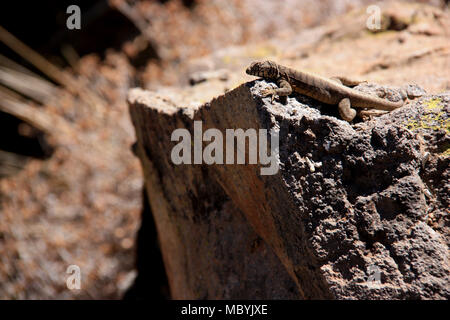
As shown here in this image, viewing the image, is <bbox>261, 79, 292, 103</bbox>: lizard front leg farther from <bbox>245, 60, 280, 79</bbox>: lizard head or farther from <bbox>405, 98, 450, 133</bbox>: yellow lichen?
<bbox>405, 98, 450, 133</bbox>: yellow lichen

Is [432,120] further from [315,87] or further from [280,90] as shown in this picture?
[280,90]

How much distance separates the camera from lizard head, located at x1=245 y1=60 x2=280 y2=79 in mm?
2867

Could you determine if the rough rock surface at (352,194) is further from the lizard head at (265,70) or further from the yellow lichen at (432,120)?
the lizard head at (265,70)

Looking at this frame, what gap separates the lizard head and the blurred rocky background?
98 cm

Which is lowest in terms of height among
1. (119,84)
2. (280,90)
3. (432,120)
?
(432,120)

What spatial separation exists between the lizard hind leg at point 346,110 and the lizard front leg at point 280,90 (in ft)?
1.18

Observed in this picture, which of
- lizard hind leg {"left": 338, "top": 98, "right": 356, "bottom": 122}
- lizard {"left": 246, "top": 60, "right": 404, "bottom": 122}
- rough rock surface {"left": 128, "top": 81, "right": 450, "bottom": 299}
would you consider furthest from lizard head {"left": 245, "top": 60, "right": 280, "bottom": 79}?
lizard hind leg {"left": 338, "top": 98, "right": 356, "bottom": 122}

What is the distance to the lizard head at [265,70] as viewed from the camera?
2.87 meters

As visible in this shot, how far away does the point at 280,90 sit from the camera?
2643 mm

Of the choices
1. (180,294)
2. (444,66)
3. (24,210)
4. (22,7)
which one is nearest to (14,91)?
(22,7)

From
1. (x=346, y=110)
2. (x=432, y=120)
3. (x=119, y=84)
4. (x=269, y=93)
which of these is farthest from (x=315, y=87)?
(x=119, y=84)

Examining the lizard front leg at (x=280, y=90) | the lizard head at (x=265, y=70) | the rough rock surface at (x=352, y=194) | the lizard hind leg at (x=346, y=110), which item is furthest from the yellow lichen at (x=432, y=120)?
the lizard head at (x=265, y=70)

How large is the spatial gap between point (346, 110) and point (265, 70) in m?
0.62

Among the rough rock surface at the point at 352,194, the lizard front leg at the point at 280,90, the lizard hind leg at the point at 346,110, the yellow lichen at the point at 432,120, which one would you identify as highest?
the lizard front leg at the point at 280,90
